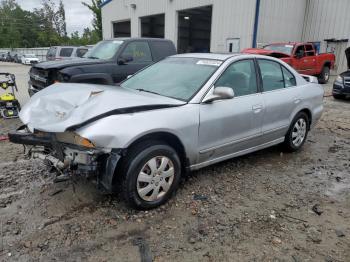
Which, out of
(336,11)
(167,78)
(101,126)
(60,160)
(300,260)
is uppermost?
(336,11)

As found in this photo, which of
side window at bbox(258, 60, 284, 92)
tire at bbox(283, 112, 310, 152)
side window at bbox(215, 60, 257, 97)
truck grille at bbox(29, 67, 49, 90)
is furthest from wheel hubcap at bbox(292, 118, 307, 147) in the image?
truck grille at bbox(29, 67, 49, 90)

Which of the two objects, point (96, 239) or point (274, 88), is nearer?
point (96, 239)

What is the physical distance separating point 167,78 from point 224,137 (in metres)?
1.06

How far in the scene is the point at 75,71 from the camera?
262 inches

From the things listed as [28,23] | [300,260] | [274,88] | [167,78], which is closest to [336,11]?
[274,88]

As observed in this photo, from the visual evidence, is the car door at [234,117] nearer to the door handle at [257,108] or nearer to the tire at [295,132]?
the door handle at [257,108]

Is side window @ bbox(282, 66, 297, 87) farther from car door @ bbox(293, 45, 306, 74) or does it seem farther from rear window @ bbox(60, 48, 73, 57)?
rear window @ bbox(60, 48, 73, 57)

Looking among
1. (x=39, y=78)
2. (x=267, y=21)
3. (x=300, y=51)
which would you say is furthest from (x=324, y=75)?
(x=39, y=78)

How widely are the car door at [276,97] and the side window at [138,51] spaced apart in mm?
4053

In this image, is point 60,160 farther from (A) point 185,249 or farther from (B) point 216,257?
(B) point 216,257

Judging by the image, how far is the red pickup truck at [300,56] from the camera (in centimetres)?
1362

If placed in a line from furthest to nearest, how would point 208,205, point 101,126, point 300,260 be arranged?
point 208,205, point 101,126, point 300,260

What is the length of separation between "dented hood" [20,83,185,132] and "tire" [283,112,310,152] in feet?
7.79

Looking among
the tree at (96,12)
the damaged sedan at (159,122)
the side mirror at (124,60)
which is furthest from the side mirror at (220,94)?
the tree at (96,12)
